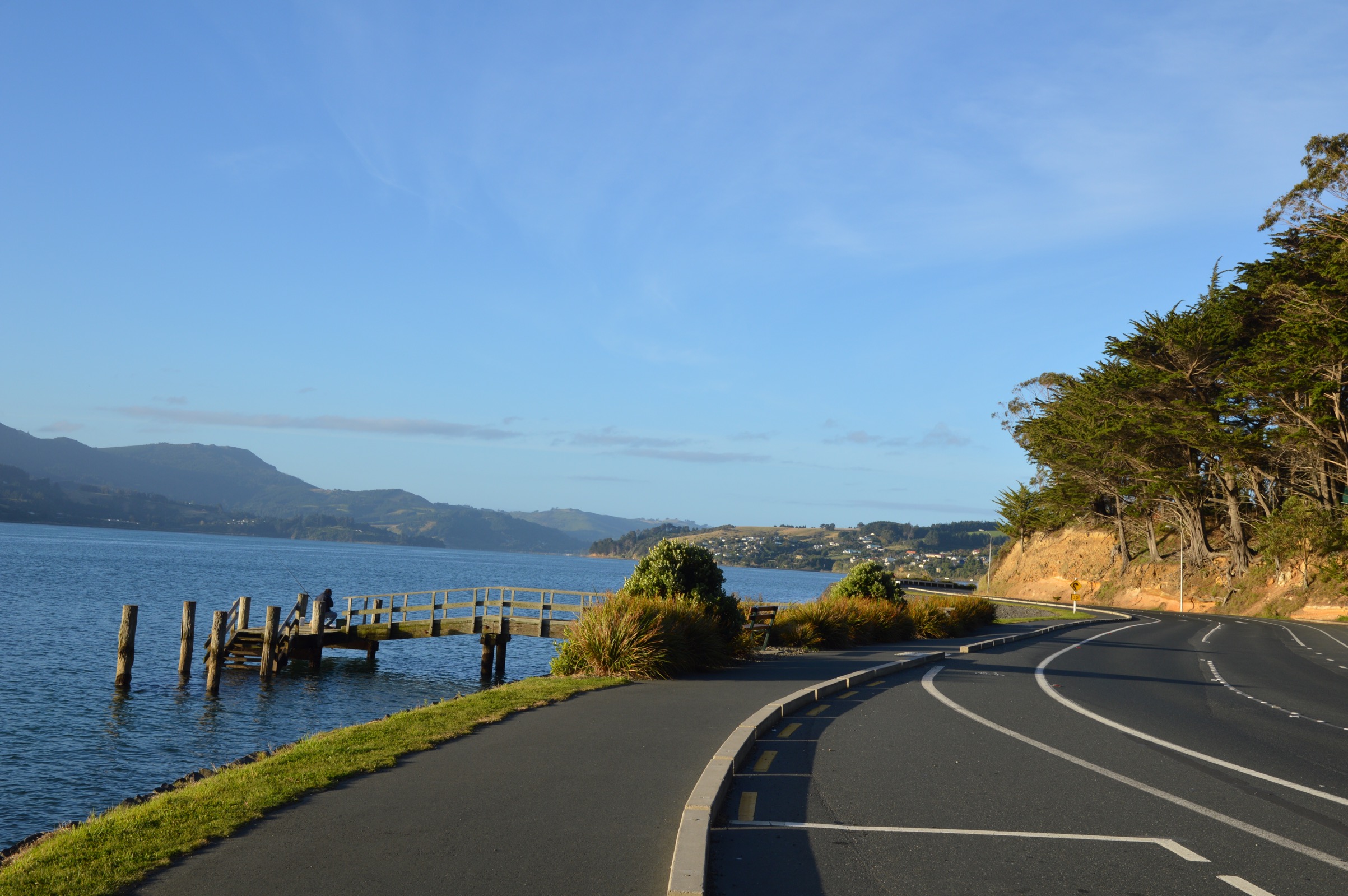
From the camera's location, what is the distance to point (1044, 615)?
5122 cm

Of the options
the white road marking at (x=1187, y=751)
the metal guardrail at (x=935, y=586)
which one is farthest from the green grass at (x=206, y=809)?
the metal guardrail at (x=935, y=586)

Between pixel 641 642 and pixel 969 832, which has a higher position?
pixel 641 642

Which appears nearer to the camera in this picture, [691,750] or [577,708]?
[691,750]

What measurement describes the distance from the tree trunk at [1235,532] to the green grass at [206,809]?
60819 millimetres

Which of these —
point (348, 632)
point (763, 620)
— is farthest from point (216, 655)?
point (763, 620)

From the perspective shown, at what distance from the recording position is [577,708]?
480 inches

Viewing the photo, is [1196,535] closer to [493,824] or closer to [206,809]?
[493,824]

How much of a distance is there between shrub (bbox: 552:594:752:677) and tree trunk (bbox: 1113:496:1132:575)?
65.4 meters

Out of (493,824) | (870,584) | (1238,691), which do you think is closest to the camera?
(493,824)

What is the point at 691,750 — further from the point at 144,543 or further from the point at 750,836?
the point at 144,543

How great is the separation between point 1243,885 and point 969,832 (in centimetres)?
170

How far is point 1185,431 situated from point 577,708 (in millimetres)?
53267

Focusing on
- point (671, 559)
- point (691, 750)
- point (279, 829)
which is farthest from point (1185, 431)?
point (279, 829)

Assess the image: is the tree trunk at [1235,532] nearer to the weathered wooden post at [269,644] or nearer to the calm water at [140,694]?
the calm water at [140,694]
